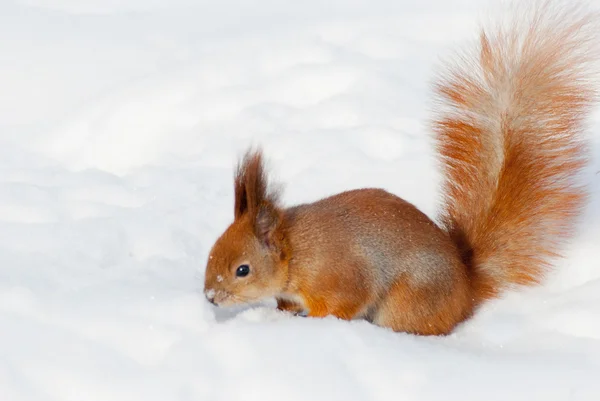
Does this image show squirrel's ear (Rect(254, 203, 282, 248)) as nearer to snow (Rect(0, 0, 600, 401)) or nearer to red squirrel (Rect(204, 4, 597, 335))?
red squirrel (Rect(204, 4, 597, 335))

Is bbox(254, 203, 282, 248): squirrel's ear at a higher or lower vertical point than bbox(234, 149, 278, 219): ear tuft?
lower

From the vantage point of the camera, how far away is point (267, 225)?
282cm

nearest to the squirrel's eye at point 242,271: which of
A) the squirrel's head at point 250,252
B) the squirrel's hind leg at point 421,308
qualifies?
the squirrel's head at point 250,252

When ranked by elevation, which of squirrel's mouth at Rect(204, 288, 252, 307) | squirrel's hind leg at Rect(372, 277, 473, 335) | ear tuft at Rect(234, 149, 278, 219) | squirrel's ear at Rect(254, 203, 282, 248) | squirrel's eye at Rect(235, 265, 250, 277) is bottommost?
squirrel's hind leg at Rect(372, 277, 473, 335)

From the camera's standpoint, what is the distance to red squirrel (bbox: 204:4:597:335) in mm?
2791

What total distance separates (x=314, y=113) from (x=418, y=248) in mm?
1747

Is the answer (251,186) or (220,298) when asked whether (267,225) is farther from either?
(220,298)

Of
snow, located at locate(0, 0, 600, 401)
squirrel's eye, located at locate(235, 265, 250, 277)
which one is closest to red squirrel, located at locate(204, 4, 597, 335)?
squirrel's eye, located at locate(235, 265, 250, 277)

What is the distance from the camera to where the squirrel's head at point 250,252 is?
274 centimetres

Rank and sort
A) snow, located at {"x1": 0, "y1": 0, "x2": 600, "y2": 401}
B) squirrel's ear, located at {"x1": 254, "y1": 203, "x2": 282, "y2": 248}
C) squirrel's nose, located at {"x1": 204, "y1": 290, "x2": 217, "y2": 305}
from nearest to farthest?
snow, located at {"x1": 0, "y1": 0, "x2": 600, "y2": 401}
squirrel's nose, located at {"x1": 204, "y1": 290, "x2": 217, "y2": 305}
squirrel's ear, located at {"x1": 254, "y1": 203, "x2": 282, "y2": 248}

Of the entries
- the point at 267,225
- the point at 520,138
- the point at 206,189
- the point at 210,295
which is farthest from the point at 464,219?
the point at 206,189

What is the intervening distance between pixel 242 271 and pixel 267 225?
176 mm

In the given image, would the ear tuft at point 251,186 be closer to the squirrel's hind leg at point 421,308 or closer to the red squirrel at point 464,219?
the red squirrel at point 464,219

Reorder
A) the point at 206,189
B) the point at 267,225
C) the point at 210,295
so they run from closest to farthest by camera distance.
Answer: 1. the point at 210,295
2. the point at 267,225
3. the point at 206,189
